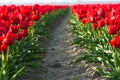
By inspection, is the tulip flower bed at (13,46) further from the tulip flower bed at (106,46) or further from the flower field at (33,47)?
the tulip flower bed at (106,46)

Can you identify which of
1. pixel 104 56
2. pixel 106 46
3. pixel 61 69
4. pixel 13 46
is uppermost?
pixel 13 46

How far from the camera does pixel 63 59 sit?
Result: 9.70m

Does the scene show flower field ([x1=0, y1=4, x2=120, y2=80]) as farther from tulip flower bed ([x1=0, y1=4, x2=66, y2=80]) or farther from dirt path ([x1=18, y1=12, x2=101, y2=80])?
dirt path ([x1=18, y1=12, x2=101, y2=80])

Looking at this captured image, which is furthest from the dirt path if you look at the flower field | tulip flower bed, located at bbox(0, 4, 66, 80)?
tulip flower bed, located at bbox(0, 4, 66, 80)

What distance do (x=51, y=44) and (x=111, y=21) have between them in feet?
21.9

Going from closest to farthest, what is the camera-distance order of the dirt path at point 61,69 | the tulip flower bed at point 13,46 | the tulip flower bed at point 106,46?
the tulip flower bed at point 13,46 → the tulip flower bed at point 106,46 → the dirt path at point 61,69

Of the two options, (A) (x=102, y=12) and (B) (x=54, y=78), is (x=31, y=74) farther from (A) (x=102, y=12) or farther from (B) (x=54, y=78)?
(A) (x=102, y=12)

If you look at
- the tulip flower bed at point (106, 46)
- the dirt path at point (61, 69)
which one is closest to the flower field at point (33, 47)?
the tulip flower bed at point (106, 46)

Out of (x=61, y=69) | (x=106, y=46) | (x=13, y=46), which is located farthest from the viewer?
(x=61, y=69)

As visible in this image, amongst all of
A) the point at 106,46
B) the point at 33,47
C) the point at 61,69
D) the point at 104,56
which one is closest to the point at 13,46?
the point at 61,69

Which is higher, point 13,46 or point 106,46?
point 13,46

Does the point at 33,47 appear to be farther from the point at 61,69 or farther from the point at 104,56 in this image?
the point at 104,56

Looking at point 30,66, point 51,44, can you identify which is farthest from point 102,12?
point 51,44

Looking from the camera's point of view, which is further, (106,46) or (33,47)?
(33,47)
